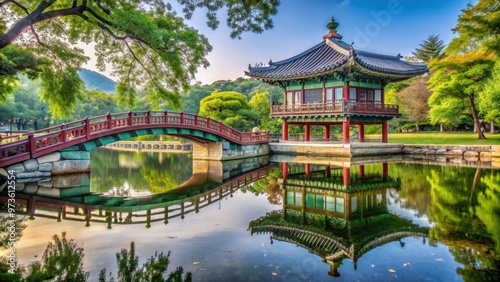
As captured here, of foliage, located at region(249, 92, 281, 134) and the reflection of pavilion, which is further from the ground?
foliage, located at region(249, 92, 281, 134)

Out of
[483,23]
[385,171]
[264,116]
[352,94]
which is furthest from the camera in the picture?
[264,116]

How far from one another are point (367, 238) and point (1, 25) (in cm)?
1561

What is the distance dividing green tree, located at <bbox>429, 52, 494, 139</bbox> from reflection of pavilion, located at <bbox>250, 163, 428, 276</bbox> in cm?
1772

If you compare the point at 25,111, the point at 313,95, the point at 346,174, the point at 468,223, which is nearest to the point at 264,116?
the point at 313,95

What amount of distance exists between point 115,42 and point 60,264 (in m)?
12.8

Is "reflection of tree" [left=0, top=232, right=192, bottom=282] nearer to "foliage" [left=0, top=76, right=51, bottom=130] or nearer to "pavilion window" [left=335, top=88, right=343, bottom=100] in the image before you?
"pavilion window" [left=335, top=88, right=343, bottom=100]

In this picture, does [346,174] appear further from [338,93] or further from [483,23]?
[483,23]

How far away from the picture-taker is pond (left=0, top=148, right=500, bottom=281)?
527 cm

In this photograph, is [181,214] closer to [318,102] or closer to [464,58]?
[318,102]

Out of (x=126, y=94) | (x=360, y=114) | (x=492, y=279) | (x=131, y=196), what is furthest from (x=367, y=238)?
(x=360, y=114)

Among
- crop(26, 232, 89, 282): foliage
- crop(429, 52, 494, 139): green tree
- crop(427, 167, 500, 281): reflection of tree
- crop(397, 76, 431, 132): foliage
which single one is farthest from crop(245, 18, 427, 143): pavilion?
crop(26, 232, 89, 282): foliage

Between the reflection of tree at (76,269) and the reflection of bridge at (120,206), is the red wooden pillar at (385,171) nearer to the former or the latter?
the reflection of bridge at (120,206)

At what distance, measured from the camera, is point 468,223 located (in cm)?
747

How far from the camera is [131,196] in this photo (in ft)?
37.1
